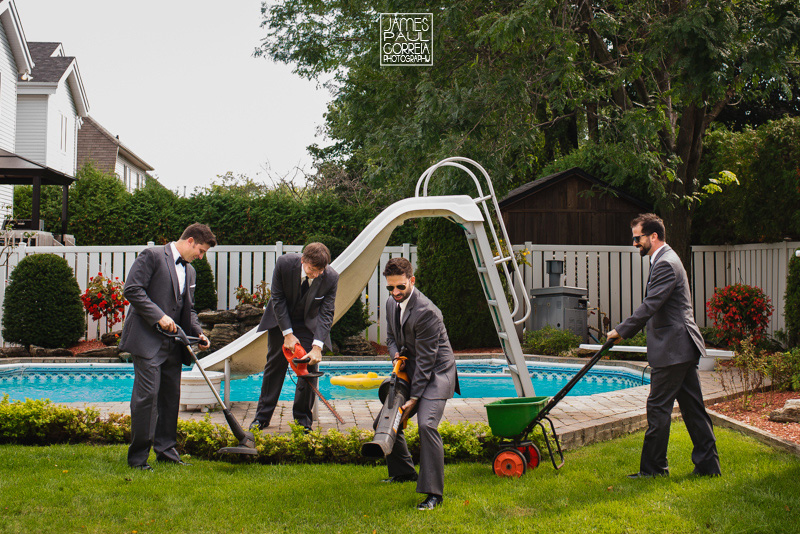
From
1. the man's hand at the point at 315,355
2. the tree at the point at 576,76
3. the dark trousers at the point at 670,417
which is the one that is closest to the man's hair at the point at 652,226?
the dark trousers at the point at 670,417

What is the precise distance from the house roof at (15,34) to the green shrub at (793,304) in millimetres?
18099

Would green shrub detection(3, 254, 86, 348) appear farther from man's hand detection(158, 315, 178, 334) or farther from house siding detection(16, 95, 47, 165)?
house siding detection(16, 95, 47, 165)

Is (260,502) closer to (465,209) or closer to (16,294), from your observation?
(465,209)

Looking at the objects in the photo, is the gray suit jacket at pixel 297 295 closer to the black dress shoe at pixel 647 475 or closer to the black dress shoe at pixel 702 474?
the black dress shoe at pixel 647 475

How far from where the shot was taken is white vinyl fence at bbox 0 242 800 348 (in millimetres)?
12039

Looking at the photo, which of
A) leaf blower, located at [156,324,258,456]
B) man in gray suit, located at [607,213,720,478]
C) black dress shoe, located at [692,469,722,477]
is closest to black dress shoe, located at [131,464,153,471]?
leaf blower, located at [156,324,258,456]

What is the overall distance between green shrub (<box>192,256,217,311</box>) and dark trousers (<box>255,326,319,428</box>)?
650 centimetres

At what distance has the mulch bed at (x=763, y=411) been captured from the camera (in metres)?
5.30

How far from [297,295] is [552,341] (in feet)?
20.4

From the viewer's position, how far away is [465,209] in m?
5.70

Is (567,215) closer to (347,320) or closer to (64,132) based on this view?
(347,320)

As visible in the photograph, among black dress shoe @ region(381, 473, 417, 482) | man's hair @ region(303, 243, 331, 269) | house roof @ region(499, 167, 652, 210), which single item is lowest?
black dress shoe @ region(381, 473, 417, 482)

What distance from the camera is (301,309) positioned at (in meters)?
5.34

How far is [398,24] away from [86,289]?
22.7 ft
